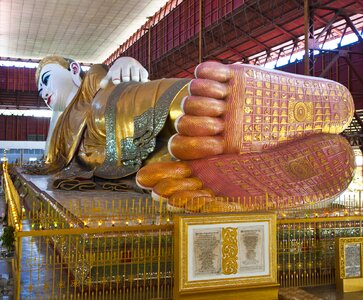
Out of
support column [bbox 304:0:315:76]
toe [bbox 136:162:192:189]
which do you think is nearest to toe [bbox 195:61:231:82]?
toe [bbox 136:162:192:189]

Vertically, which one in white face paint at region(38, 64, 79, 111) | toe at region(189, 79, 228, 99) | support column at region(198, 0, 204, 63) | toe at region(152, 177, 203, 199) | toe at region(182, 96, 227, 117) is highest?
support column at region(198, 0, 204, 63)

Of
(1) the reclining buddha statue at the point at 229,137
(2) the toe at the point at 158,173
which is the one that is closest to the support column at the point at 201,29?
(1) the reclining buddha statue at the point at 229,137

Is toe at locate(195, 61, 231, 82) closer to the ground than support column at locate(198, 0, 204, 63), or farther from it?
closer to the ground

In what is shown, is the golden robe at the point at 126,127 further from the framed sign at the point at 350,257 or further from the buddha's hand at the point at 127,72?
the framed sign at the point at 350,257

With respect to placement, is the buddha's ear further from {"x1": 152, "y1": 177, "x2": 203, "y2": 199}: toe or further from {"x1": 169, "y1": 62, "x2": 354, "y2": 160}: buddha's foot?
{"x1": 152, "y1": 177, "x2": 203, "y2": 199}: toe

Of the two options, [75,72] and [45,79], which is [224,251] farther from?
[45,79]

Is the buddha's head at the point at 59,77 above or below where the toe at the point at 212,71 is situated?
above

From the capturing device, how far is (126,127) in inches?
218

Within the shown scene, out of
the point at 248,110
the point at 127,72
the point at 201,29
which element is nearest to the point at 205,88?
the point at 248,110

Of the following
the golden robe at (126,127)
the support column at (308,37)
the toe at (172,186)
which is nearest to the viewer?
the toe at (172,186)

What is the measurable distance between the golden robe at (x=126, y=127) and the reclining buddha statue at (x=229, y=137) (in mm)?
13

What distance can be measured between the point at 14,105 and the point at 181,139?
17464 millimetres

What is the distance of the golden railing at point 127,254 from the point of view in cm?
285

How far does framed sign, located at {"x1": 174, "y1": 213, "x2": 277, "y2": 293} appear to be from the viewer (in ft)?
9.05
